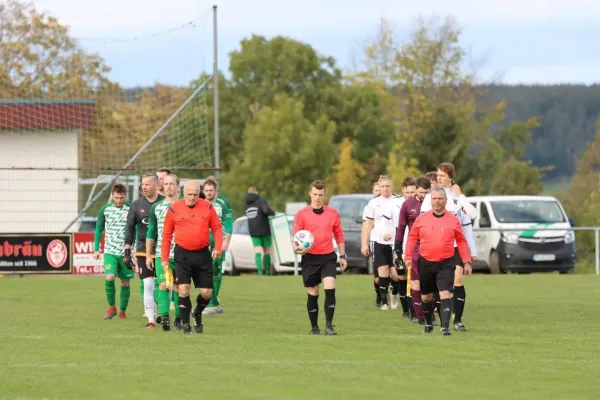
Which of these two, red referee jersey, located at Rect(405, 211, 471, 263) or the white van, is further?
the white van

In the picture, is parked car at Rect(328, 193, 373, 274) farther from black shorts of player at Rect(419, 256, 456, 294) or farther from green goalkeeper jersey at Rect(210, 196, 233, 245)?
black shorts of player at Rect(419, 256, 456, 294)

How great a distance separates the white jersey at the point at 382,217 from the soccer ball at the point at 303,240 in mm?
4550

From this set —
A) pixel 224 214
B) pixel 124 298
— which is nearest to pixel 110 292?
pixel 124 298

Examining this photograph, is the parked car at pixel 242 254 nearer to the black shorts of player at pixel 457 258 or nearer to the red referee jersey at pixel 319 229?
the black shorts of player at pixel 457 258

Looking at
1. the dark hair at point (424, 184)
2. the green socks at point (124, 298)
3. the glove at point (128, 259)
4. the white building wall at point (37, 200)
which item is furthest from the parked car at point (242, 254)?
the dark hair at point (424, 184)

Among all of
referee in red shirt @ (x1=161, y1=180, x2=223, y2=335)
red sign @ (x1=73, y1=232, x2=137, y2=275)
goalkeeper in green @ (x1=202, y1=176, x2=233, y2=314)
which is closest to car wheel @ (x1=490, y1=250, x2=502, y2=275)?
red sign @ (x1=73, y1=232, x2=137, y2=275)

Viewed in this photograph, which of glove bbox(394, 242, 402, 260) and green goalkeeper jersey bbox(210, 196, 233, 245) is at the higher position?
green goalkeeper jersey bbox(210, 196, 233, 245)

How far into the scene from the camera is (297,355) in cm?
1359

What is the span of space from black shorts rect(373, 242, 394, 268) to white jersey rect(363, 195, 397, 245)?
0.23 ft

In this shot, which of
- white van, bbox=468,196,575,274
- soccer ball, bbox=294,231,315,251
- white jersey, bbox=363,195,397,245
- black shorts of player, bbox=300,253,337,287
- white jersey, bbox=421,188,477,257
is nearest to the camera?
soccer ball, bbox=294,231,315,251

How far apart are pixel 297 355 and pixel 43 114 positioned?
26.5 meters

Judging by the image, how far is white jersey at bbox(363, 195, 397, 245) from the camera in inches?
811

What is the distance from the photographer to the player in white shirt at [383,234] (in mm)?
20625

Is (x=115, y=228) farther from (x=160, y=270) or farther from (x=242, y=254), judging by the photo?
(x=242, y=254)
